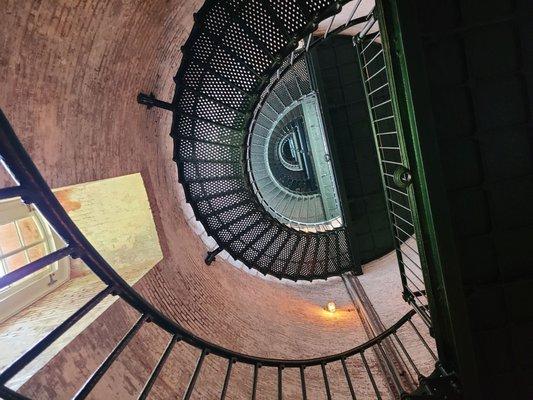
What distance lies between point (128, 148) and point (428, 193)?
3.48 meters

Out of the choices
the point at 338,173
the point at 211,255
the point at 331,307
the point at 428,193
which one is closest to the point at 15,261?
the point at 211,255

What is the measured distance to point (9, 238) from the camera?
3598 mm

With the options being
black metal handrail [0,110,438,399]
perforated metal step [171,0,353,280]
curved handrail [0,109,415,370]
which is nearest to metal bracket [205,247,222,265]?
perforated metal step [171,0,353,280]

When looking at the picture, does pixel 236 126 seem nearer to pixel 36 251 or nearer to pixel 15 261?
pixel 36 251

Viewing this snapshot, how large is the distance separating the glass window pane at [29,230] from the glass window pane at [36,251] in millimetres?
82

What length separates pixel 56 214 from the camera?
76.0 inches

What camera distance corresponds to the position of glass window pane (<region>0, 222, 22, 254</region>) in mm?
3492

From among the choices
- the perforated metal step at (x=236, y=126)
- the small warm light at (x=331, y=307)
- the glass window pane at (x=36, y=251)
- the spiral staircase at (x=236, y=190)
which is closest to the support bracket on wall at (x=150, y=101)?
the spiral staircase at (x=236, y=190)

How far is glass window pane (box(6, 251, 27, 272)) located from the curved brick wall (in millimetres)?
1102

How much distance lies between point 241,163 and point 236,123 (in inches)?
29.8

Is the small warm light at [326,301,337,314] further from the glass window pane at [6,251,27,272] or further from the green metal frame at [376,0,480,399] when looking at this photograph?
the glass window pane at [6,251,27,272]

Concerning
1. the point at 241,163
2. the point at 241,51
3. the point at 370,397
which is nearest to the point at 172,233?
the point at 241,163

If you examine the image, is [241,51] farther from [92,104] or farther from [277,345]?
[277,345]

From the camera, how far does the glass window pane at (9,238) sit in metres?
3.49
